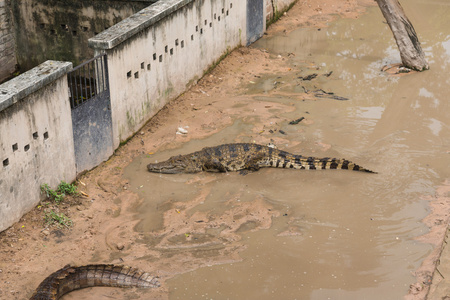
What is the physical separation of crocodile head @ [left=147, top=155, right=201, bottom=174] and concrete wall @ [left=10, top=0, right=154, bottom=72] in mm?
4244

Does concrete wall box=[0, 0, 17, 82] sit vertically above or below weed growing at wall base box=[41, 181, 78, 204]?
above

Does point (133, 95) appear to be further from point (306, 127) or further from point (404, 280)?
point (404, 280)

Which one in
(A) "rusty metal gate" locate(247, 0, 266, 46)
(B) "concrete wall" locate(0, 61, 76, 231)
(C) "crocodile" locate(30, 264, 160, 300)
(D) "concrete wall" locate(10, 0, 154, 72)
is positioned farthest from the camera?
(A) "rusty metal gate" locate(247, 0, 266, 46)

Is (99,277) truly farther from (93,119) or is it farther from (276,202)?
(93,119)

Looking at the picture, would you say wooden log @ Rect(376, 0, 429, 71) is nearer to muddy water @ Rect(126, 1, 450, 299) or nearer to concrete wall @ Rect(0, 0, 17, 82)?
muddy water @ Rect(126, 1, 450, 299)

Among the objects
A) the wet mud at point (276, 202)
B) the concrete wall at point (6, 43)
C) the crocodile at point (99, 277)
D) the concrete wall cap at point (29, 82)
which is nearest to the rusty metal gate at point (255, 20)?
the wet mud at point (276, 202)

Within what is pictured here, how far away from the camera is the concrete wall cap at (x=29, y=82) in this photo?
7.48 m

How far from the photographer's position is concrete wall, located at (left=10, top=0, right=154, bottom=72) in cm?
1247

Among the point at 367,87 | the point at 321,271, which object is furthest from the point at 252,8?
the point at 321,271

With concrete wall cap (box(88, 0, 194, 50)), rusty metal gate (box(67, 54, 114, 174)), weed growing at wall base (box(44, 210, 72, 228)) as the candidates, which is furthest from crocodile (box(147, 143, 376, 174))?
concrete wall cap (box(88, 0, 194, 50))

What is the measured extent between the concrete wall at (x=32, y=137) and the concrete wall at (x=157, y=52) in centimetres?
131

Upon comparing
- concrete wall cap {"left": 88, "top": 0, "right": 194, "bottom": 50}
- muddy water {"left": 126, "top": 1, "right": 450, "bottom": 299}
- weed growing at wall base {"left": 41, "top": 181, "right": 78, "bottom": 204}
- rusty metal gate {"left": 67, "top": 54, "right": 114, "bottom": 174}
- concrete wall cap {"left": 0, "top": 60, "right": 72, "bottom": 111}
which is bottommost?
muddy water {"left": 126, "top": 1, "right": 450, "bottom": 299}

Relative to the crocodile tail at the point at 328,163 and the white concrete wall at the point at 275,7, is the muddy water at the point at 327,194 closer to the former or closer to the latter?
the crocodile tail at the point at 328,163

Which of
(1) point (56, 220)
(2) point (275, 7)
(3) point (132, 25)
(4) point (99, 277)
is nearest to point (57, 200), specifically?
(1) point (56, 220)
